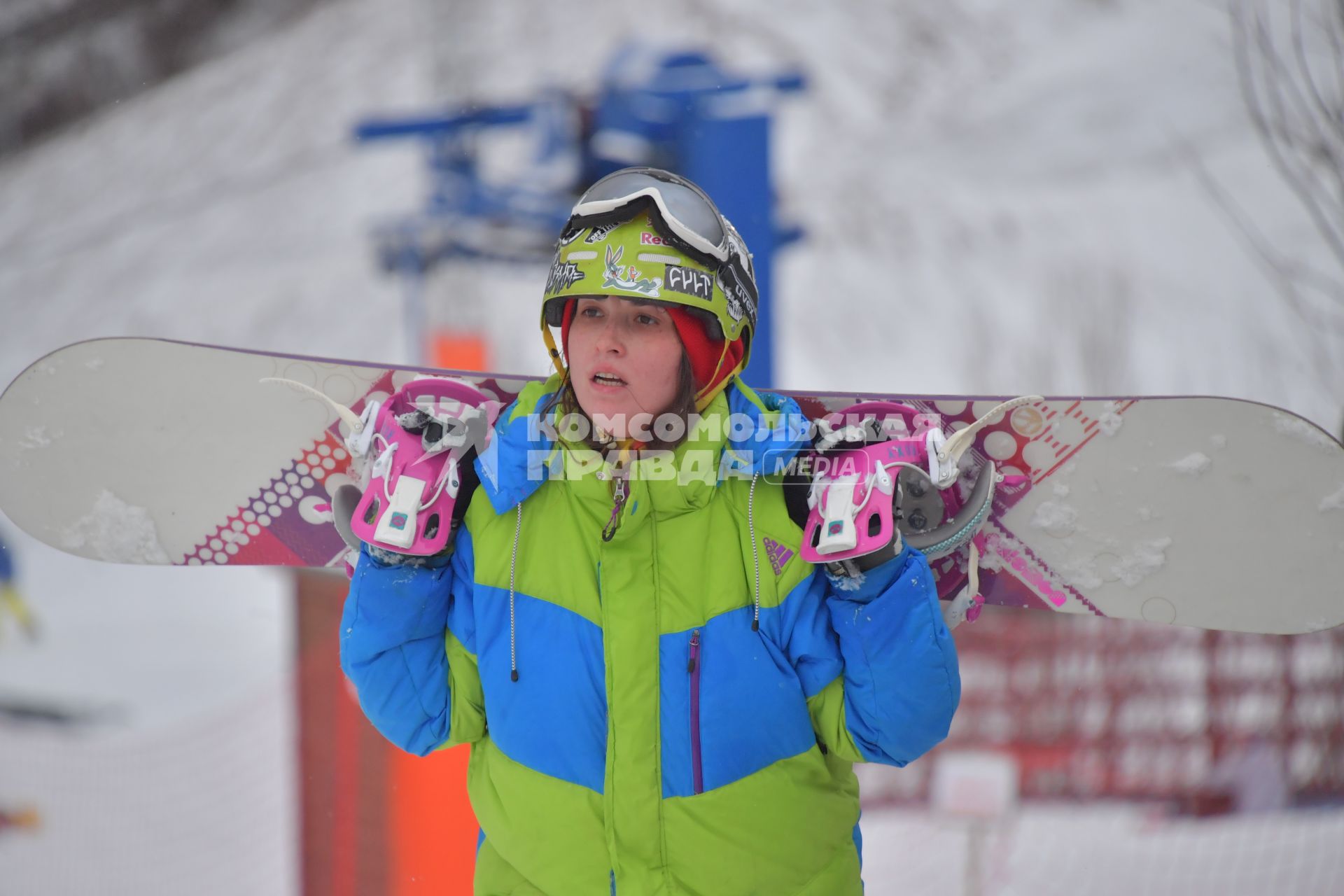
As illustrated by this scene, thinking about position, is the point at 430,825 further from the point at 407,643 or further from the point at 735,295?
the point at 735,295

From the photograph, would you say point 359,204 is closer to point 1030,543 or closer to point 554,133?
point 554,133

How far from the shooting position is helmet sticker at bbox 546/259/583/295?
1.67m

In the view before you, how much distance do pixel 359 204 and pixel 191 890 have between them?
A: 43.2 m

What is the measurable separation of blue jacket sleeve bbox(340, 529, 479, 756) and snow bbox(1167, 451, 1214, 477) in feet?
4.56

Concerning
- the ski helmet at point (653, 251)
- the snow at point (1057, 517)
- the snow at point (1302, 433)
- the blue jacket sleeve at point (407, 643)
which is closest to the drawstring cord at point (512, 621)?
the blue jacket sleeve at point (407, 643)

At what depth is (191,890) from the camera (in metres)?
4.40

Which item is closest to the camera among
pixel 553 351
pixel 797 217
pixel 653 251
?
pixel 653 251

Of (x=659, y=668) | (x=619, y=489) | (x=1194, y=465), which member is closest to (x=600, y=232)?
(x=619, y=489)

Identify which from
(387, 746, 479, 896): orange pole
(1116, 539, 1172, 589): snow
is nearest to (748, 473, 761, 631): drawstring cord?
(1116, 539, 1172, 589): snow

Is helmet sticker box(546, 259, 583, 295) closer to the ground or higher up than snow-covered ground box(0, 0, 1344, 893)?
closer to the ground

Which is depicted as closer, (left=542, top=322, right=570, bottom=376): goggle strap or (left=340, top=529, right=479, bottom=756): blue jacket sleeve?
(left=340, top=529, right=479, bottom=756): blue jacket sleeve

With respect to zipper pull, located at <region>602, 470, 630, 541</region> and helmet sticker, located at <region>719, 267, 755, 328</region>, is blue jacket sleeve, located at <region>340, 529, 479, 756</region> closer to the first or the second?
zipper pull, located at <region>602, 470, 630, 541</region>

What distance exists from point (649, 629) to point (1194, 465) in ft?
3.90

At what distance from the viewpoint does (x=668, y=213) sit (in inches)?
65.6
